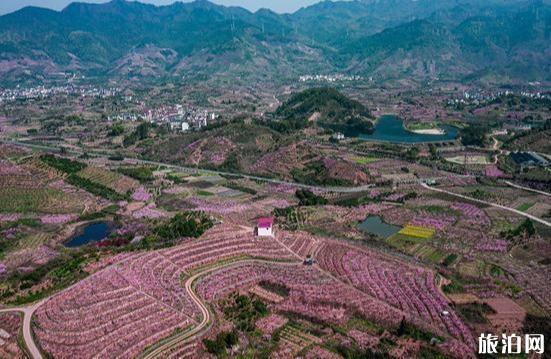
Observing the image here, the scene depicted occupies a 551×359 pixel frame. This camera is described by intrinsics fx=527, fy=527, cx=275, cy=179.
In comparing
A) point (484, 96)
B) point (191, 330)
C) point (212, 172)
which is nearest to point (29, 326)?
point (191, 330)

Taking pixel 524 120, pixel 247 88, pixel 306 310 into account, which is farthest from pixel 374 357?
pixel 247 88

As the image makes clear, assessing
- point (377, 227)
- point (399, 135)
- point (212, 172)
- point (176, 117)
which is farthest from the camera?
point (176, 117)

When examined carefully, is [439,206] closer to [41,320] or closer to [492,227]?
[492,227]

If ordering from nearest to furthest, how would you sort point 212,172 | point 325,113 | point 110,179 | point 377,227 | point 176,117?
point 377,227, point 110,179, point 212,172, point 325,113, point 176,117

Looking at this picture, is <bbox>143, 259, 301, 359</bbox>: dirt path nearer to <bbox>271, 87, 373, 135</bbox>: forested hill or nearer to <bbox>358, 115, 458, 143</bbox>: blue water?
<bbox>358, 115, 458, 143</bbox>: blue water

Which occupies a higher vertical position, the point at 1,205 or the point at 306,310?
the point at 1,205

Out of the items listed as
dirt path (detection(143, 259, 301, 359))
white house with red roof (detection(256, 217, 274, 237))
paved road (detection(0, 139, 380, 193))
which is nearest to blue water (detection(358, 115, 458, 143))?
paved road (detection(0, 139, 380, 193))

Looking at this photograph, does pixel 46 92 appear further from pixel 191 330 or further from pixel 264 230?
pixel 191 330
